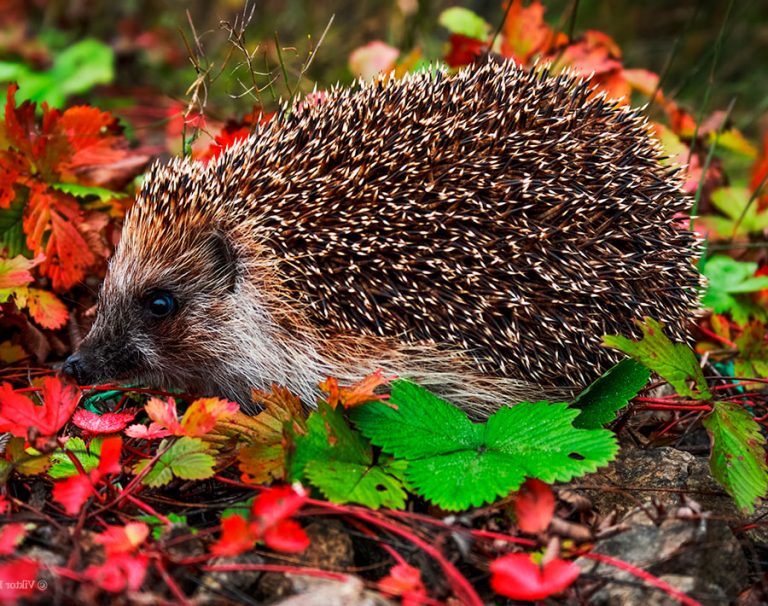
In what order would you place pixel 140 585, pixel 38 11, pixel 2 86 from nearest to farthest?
pixel 140 585
pixel 2 86
pixel 38 11

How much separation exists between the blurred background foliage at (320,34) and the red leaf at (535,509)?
565 centimetres

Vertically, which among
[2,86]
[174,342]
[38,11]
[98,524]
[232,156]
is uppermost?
[38,11]

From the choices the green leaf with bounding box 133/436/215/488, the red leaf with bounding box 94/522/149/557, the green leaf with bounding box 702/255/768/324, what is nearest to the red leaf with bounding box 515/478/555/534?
the green leaf with bounding box 133/436/215/488

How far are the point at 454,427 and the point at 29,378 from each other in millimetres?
1892

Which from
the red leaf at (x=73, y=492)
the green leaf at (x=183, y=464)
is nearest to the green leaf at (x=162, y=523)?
the green leaf at (x=183, y=464)

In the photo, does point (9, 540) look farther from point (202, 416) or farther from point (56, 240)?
point (56, 240)

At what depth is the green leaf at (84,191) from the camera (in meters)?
4.20

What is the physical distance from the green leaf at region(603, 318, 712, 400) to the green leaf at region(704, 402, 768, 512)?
0.38 ft

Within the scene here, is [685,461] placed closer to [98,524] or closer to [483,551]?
[483,551]

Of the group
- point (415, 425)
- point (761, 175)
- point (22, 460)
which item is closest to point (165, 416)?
point (22, 460)

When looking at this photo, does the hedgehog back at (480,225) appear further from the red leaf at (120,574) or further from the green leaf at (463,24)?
the green leaf at (463,24)

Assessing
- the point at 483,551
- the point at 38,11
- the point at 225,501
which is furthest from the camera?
the point at 38,11

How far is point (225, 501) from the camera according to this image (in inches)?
118

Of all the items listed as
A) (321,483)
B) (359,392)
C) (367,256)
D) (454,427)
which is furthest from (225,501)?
(367,256)
